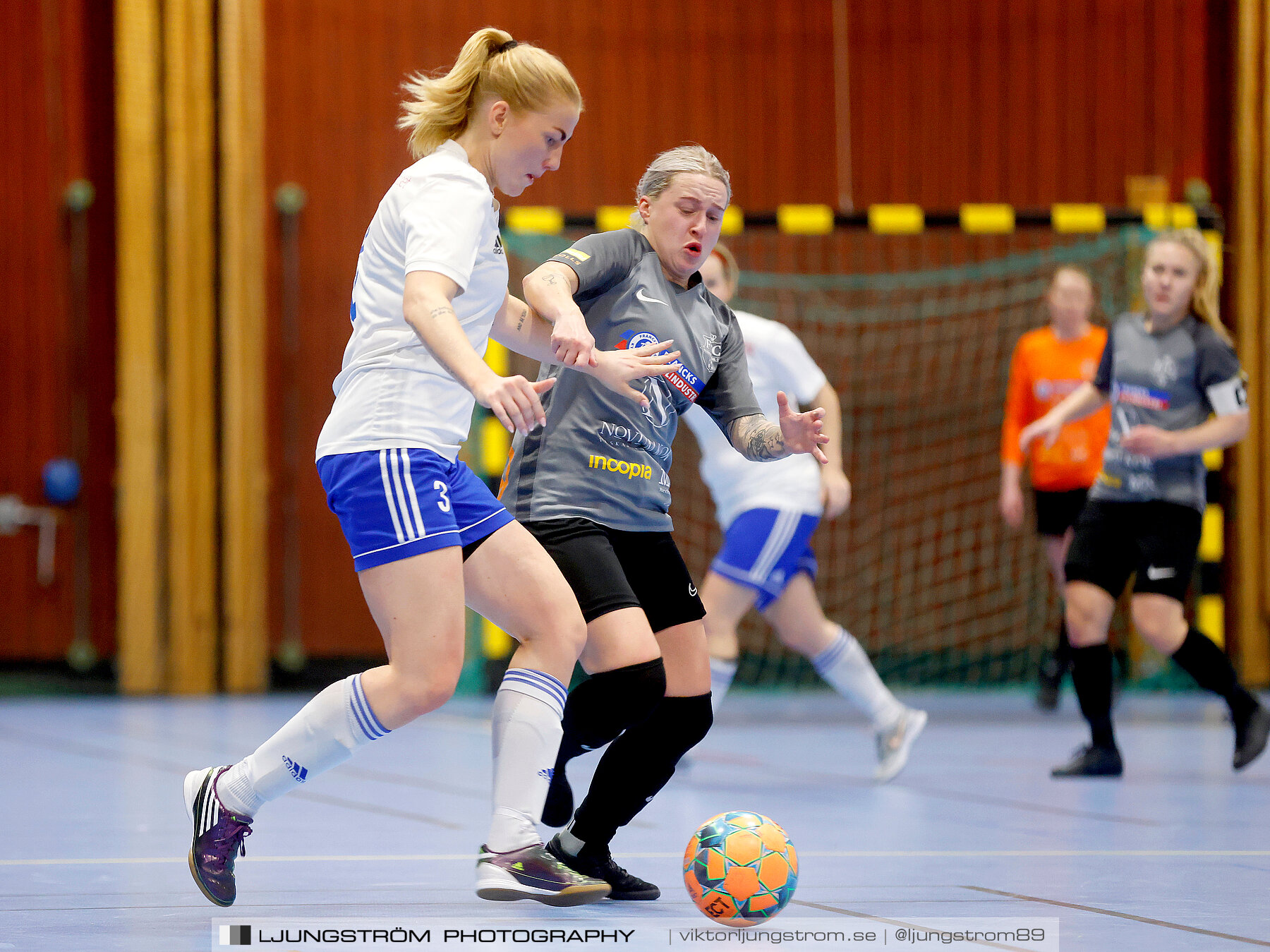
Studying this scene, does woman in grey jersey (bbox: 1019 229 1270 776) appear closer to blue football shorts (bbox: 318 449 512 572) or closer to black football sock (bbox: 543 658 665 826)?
black football sock (bbox: 543 658 665 826)

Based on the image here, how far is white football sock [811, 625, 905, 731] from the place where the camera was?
5266mm

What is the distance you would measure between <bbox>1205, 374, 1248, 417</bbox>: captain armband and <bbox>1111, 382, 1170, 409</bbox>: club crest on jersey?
152 millimetres

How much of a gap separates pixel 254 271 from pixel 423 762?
390cm

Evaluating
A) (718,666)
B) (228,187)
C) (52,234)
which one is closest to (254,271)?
(228,187)

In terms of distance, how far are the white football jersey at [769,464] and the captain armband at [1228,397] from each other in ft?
4.27

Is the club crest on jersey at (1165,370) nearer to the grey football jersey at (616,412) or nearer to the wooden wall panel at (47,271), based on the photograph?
the grey football jersey at (616,412)

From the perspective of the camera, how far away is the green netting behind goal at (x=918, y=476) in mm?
8922

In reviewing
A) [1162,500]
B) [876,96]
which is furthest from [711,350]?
[876,96]

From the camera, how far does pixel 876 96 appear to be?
9141 millimetres

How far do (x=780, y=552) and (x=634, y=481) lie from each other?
2097mm

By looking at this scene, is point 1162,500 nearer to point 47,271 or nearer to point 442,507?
point 442,507

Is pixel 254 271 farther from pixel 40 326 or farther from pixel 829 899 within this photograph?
pixel 829 899

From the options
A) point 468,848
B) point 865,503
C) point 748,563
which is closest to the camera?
point 468,848

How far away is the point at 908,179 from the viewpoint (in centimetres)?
917
